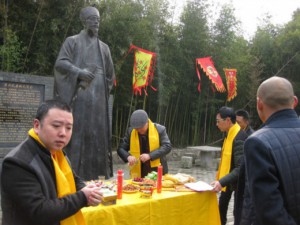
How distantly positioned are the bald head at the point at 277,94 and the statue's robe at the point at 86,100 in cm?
223

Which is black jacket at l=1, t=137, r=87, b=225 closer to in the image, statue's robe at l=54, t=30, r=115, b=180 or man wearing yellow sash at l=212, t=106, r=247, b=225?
man wearing yellow sash at l=212, t=106, r=247, b=225

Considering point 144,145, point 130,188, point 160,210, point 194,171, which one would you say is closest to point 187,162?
point 194,171

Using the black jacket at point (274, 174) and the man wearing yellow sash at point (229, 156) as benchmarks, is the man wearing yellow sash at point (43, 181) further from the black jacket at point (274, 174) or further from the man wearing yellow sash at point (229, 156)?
the man wearing yellow sash at point (229, 156)

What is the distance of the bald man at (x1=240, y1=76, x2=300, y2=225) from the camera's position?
154 cm

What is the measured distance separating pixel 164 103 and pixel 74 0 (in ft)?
12.4

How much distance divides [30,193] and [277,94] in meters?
1.30

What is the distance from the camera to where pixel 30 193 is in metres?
1.36

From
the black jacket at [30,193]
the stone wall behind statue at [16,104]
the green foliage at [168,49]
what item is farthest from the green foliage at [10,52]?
the black jacket at [30,193]

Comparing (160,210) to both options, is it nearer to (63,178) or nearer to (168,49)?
(63,178)

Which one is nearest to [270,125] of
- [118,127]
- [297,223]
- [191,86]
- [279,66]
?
[297,223]

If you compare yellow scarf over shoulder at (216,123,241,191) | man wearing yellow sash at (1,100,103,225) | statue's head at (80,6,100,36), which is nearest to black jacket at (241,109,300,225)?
man wearing yellow sash at (1,100,103,225)

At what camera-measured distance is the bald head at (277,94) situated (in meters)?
1.73

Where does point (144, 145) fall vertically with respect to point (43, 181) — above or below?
below

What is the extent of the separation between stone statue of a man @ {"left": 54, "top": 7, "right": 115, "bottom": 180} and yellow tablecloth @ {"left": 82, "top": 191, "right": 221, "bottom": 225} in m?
1.10
